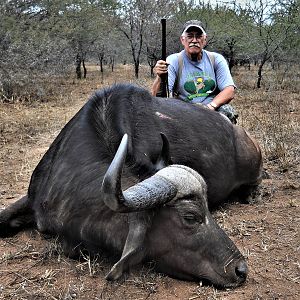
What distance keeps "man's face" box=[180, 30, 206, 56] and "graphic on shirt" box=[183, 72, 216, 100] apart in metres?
0.31

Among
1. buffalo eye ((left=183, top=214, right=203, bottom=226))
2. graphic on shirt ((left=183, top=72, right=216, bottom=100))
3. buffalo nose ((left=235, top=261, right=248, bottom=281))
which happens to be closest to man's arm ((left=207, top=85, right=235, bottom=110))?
graphic on shirt ((left=183, top=72, right=216, bottom=100))

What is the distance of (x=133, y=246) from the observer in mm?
2898

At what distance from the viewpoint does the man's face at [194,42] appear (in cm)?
611

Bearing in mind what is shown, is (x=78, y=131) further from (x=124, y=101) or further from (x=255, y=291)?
(x=255, y=291)

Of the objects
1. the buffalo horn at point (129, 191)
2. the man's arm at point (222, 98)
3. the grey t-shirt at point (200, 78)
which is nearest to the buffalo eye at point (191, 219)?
the buffalo horn at point (129, 191)

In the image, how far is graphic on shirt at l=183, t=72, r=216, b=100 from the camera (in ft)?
20.0

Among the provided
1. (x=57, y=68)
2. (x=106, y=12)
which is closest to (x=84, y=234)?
(x=57, y=68)

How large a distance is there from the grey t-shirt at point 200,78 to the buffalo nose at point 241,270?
10.7 feet

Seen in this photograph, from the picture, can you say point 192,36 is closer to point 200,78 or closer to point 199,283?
point 200,78

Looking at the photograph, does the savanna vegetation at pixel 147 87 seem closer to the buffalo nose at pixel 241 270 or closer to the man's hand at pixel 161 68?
the buffalo nose at pixel 241 270

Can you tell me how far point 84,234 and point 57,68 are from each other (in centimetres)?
1414

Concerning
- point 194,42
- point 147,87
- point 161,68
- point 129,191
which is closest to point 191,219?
point 129,191

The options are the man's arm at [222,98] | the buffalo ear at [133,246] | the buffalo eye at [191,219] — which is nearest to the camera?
the buffalo ear at [133,246]

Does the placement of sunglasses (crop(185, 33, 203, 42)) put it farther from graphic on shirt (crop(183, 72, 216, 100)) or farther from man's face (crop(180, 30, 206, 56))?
graphic on shirt (crop(183, 72, 216, 100))
